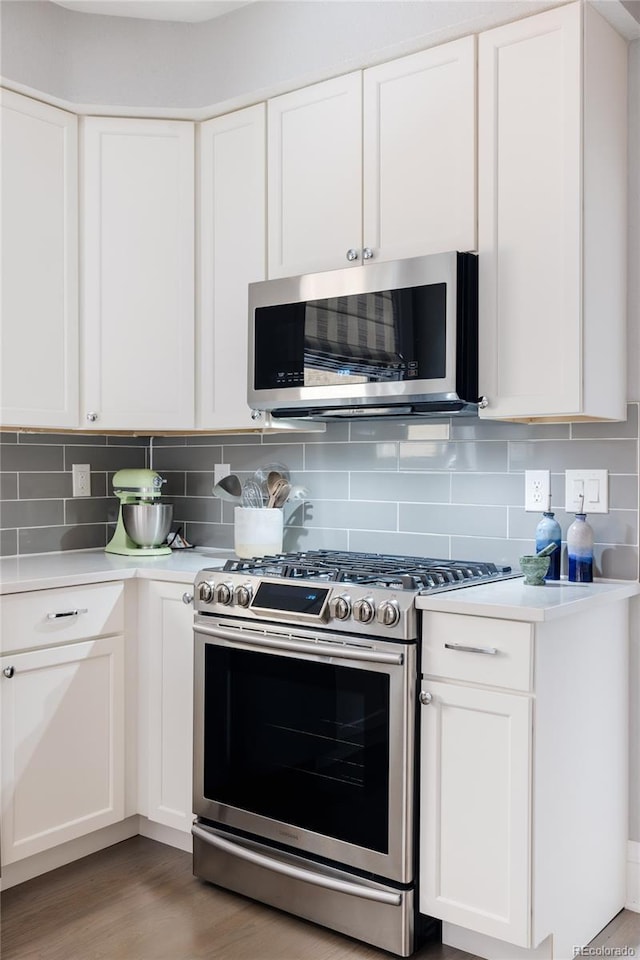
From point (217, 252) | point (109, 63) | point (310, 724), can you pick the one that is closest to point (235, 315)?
point (217, 252)

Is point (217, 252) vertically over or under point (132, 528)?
over

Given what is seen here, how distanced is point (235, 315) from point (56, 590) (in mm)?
1055

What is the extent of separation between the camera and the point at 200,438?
3424mm

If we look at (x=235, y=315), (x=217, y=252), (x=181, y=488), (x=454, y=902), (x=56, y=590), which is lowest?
(x=454, y=902)

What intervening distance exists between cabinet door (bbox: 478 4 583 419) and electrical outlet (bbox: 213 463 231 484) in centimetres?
126

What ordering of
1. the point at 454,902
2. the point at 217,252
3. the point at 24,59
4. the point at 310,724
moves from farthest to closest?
1. the point at 217,252
2. the point at 24,59
3. the point at 310,724
4. the point at 454,902

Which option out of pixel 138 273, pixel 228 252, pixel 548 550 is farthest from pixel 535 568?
pixel 138 273

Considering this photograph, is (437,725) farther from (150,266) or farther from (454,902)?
(150,266)

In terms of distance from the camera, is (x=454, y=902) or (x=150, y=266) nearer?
(x=454, y=902)

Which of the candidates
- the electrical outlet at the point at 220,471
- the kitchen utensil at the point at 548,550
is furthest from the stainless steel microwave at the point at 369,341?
the electrical outlet at the point at 220,471

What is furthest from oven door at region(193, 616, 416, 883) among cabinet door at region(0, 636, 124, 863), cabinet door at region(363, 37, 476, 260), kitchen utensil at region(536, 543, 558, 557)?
cabinet door at region(363, 37, 476, 260)

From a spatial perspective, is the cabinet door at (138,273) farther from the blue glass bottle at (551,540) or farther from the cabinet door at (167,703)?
the blue glass bottle at (551,540)

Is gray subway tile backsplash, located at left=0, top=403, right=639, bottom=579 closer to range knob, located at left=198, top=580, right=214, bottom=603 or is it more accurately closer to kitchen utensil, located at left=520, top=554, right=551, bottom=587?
kitchen utensil, located at left=520, top=554, right=551, bottom=587

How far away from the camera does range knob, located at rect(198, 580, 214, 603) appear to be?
2.51m
